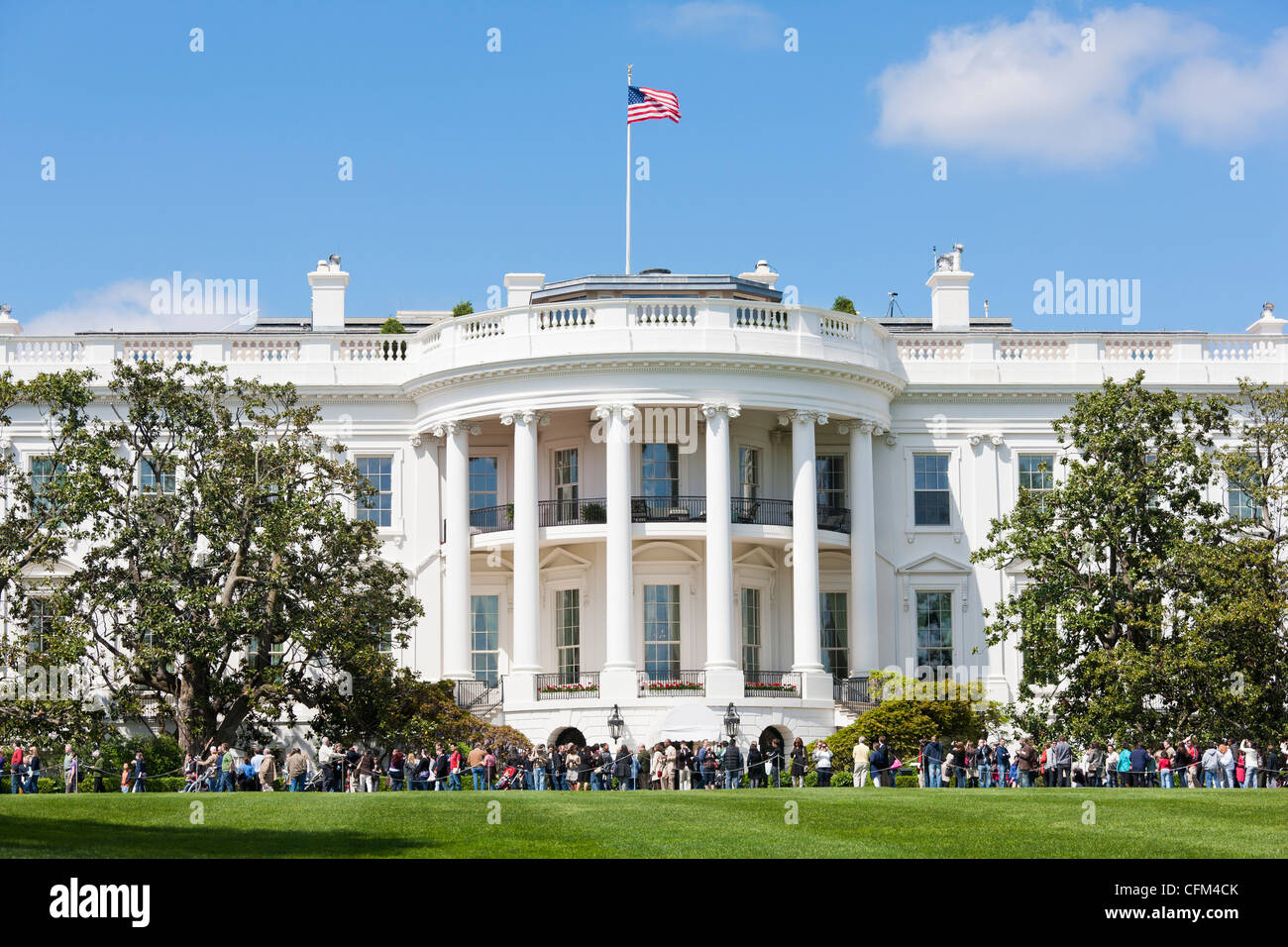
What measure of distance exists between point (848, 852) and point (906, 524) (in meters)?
33.4

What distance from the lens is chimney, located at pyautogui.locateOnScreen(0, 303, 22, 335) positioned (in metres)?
55.2

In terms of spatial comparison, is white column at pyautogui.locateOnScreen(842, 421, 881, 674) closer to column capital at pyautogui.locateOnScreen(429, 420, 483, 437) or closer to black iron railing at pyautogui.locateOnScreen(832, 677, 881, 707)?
black iron railing at pyautogui.locateOnScreen(832, 677, 881, 707)

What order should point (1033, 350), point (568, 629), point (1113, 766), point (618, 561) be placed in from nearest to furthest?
point (1113, 766)
point (618, 561)
point (568, 629)
point (1033, 350)

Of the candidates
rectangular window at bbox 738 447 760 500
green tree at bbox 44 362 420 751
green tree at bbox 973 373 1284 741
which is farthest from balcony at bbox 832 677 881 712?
green tree at bbox 44 362 420 751

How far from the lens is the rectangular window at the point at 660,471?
50500 mm

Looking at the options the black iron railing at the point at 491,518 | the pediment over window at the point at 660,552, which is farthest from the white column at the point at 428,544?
the pediment over window at the point at 660,552

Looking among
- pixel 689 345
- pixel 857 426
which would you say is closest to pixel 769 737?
pixel 857 426

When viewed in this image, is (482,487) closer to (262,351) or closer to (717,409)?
(262,351)

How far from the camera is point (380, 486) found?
52.8 meters

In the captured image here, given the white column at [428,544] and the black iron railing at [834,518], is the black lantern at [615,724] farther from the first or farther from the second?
the black iron railing at [834,518]

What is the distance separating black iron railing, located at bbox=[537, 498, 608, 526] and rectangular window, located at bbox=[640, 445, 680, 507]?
1368 millimetres

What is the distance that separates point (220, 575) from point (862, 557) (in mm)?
17822
